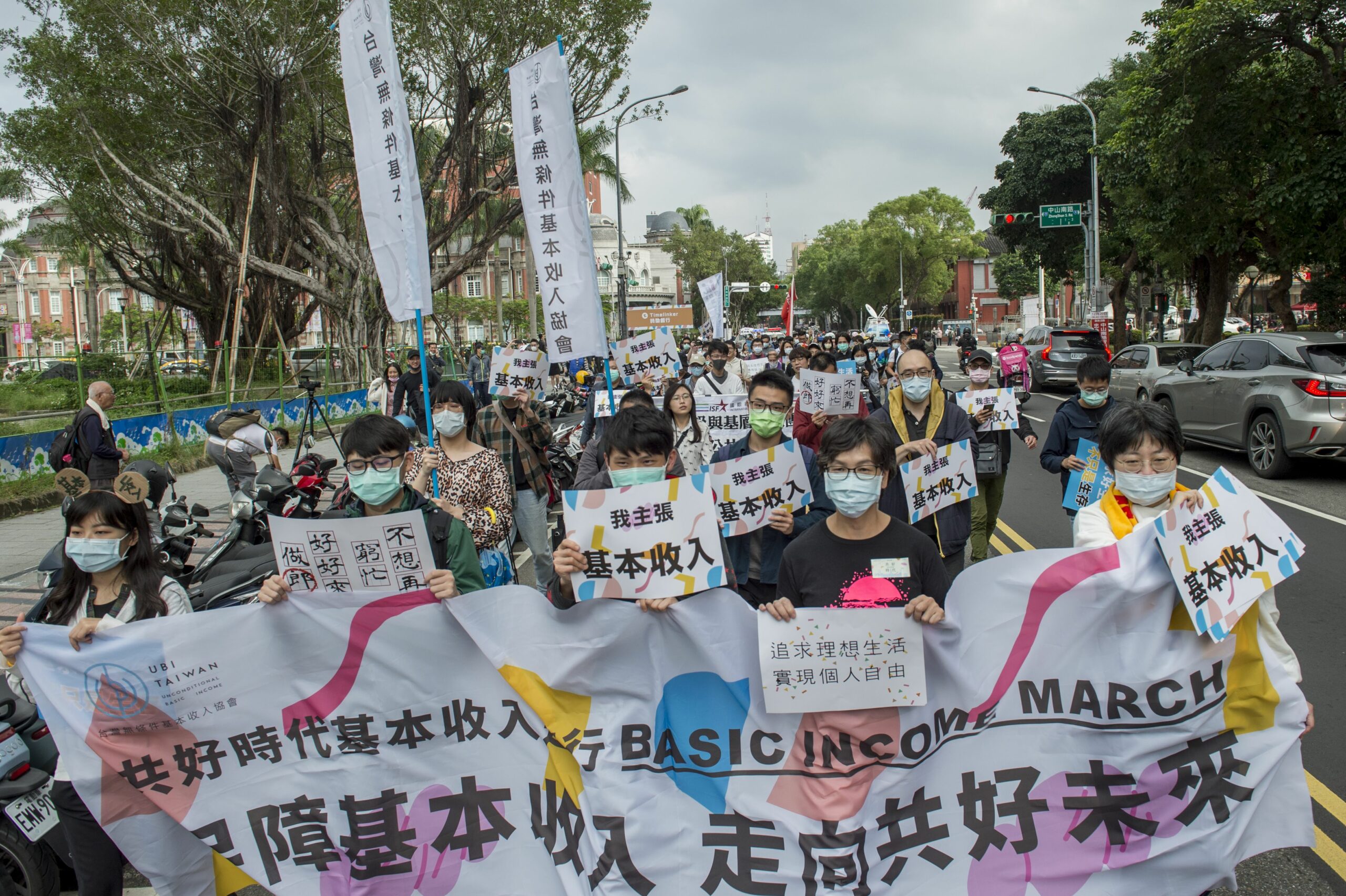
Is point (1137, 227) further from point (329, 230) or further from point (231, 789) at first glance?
point (231, 789)

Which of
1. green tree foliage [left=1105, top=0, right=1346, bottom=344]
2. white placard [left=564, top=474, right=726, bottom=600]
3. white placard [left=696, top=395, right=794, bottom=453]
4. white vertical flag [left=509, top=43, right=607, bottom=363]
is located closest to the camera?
white placard [left=564, top=474, right=726, bottom=600]

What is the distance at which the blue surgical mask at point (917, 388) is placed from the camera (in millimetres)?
5285

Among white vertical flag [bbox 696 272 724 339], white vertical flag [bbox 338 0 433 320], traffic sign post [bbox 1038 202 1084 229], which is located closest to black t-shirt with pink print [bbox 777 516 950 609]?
white vertical flag [bbox 338 0 433 320]

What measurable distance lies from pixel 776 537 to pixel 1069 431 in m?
2.67

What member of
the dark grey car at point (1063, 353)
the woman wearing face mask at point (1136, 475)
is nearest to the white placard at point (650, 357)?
the woman wearing face mask at point (1136, 475)

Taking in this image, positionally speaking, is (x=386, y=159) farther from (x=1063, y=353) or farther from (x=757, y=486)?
(x=1063, y=353)

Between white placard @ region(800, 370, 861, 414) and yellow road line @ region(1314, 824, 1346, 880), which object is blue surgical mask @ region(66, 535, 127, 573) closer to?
yellow road line @ region(1314, 824, 1346, 880)

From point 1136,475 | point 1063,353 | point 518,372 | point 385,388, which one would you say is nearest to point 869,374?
point 518,372

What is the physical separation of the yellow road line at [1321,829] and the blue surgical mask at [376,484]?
3.52 meters

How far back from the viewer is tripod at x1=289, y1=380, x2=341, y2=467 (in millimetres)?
11781

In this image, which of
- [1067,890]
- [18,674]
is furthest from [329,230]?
[1067,890]

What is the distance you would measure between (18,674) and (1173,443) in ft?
13.7

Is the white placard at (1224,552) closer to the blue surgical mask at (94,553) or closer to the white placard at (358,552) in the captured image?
the white placard at (358,552)

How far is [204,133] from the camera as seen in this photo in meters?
25.9
